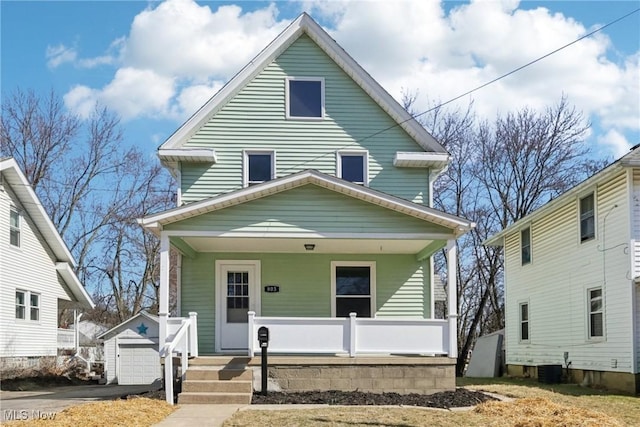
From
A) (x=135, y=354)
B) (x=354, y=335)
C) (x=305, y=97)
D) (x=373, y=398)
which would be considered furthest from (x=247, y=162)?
(x=135, y=354)

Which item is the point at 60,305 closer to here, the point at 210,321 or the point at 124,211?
the point at 124,211

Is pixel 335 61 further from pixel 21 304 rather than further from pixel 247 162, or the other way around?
pixel 21 304

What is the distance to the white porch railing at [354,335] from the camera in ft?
46.1

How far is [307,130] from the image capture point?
17953 mm

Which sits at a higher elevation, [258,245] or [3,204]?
[3,204]

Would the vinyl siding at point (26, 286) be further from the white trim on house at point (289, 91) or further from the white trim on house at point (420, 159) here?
the white trim on house at point (420, 159)

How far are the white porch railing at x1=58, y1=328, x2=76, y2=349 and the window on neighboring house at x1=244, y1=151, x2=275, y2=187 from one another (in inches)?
629

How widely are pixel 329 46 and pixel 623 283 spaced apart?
28.9 ft

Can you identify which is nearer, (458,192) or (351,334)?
(351,334)

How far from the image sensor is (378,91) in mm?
17938

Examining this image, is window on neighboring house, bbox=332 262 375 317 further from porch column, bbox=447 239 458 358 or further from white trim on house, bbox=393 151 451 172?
porch column, bbox=447 239 458 358

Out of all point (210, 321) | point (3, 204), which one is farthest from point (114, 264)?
point (210, 321)

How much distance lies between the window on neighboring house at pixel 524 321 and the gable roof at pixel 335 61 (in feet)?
29.6

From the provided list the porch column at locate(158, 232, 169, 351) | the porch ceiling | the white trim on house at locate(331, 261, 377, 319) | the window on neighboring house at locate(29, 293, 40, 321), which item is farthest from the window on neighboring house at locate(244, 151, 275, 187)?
the window on neighboring house at locate(29, 293, 40, 321)
